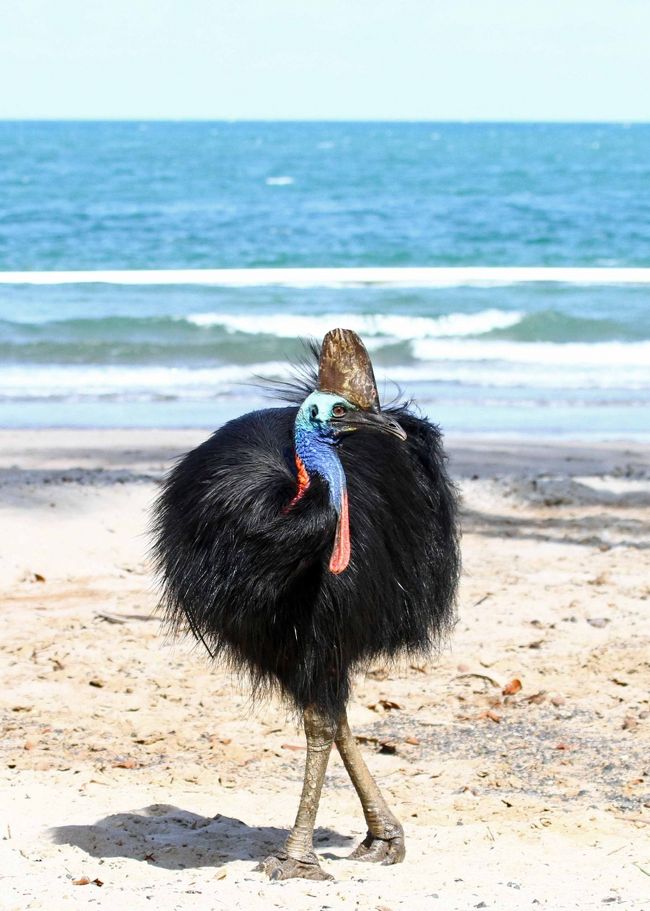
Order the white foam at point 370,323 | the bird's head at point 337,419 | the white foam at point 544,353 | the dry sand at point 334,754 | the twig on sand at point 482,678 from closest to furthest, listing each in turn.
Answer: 1. the bird's head at point 337,419
2. the dry sand at point 334,754
3. the twig on sand at point 482,678
4. the white foam at point 544,353
5. the white foam at point 370,323

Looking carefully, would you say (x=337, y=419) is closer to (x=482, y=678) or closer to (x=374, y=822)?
(x=374, y=822)

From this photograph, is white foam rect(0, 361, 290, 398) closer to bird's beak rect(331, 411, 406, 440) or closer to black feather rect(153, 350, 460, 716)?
black feather rect(153, 350, 460, 716)

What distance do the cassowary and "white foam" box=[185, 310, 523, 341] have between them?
43.0ft

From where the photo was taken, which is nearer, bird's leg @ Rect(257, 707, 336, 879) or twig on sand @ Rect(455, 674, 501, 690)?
bird's leg @ Rect(257, 707, 336, 879)

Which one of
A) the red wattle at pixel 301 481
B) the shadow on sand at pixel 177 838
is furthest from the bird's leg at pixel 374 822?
the red wattle at pixel 301 481

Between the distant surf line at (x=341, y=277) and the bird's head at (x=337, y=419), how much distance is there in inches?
694

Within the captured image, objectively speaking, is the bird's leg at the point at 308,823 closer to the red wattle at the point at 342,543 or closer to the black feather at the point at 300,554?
the black feather at the point at 300,554

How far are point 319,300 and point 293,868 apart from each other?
16334 millimetres

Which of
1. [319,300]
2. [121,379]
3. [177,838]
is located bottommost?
[177,838]

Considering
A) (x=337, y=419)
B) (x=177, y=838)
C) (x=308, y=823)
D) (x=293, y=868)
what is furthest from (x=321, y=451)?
(x=177, y=838)

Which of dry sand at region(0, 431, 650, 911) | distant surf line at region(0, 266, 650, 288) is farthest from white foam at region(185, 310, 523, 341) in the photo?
dry sand at region(0, 431, 650, 911)

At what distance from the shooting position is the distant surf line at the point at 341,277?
21.4 metres

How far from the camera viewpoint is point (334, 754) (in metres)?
5.21

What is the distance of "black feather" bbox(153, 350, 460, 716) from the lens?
3.56 m
